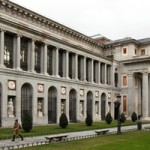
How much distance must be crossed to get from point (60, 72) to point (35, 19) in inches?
375

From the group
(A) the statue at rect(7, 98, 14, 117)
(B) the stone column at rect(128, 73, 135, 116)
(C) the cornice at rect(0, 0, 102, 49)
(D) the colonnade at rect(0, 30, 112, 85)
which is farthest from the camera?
(B) the stone column at rect(128, 73, 135, 116)

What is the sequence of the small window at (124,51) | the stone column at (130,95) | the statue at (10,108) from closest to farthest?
the statue at (10,108), the stone column at (130,95), the small window at (124,51)

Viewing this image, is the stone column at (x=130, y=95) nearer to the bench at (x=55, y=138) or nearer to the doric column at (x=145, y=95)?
the doric column at (x=145, y=95)

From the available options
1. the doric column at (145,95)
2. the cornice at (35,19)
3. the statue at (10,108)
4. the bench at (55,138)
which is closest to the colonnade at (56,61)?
the cornice at (35,19)

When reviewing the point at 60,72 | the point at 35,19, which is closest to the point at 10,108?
the point at 60,72

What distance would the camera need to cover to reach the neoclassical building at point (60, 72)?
137ft

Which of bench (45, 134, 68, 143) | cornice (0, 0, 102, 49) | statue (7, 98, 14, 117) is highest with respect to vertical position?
cornice (0, 0, 102, 49)

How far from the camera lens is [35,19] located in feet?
160

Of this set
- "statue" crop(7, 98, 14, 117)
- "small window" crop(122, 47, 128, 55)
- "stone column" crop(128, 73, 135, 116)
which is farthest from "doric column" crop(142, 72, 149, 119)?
"statue" crop(7, 98, 14, 117)

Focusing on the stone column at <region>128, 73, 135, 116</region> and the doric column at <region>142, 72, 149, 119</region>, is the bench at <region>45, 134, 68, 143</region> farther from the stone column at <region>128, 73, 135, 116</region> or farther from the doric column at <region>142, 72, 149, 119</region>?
the stone column at <region>128, 73, 135, 116</region>

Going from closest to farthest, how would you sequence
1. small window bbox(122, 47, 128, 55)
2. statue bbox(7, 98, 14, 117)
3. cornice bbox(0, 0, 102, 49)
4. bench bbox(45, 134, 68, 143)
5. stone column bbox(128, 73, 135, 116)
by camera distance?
1. bench bbox(45, 134, 68, 143)
2. statue bbox(7, 98, 14, 117)
3. cornice bbox(0, 0, 102, 49)
4. stone column bbox(128, 73, 135, 116)
5. small window bbox(122, 47, 128, 55)

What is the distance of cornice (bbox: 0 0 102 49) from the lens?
43031 millimetres

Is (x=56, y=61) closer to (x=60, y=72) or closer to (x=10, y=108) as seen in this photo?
(x=60, y=72)

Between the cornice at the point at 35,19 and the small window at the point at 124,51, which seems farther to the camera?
the small window at the point at 124,51
